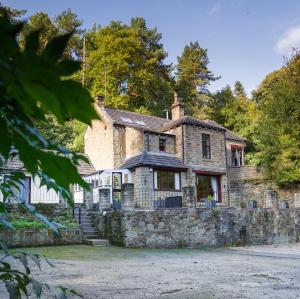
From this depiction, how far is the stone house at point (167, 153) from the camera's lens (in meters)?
26.2

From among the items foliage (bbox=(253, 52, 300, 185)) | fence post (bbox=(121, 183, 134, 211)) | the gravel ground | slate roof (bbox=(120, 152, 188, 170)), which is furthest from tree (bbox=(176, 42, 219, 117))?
the gravel ground

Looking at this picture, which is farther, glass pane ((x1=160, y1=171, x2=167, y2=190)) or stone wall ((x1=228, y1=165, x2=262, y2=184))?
stone wall ((x1=228, y1=165, x2=262, y2=184))

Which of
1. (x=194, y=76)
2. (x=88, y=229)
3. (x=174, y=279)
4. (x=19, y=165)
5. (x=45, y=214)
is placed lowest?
(x=174, y=279)

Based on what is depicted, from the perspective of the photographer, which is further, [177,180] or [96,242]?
[177,180]

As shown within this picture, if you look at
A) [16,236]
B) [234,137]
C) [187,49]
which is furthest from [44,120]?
[187,49]

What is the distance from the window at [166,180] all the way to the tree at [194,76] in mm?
24049

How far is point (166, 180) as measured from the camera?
26.8 metres

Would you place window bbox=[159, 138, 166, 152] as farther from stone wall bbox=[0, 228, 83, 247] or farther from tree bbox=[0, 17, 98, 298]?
tree bbox=[0, 17, 98, 298]

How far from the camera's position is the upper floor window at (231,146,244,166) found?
3819 cm

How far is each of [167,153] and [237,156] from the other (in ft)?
40.2

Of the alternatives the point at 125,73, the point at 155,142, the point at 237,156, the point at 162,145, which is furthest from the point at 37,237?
the point at 125,73

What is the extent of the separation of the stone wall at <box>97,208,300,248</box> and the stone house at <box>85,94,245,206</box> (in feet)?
27.8

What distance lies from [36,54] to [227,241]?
56.2 ft

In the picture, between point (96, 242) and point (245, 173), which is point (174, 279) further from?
point (245, 173)
